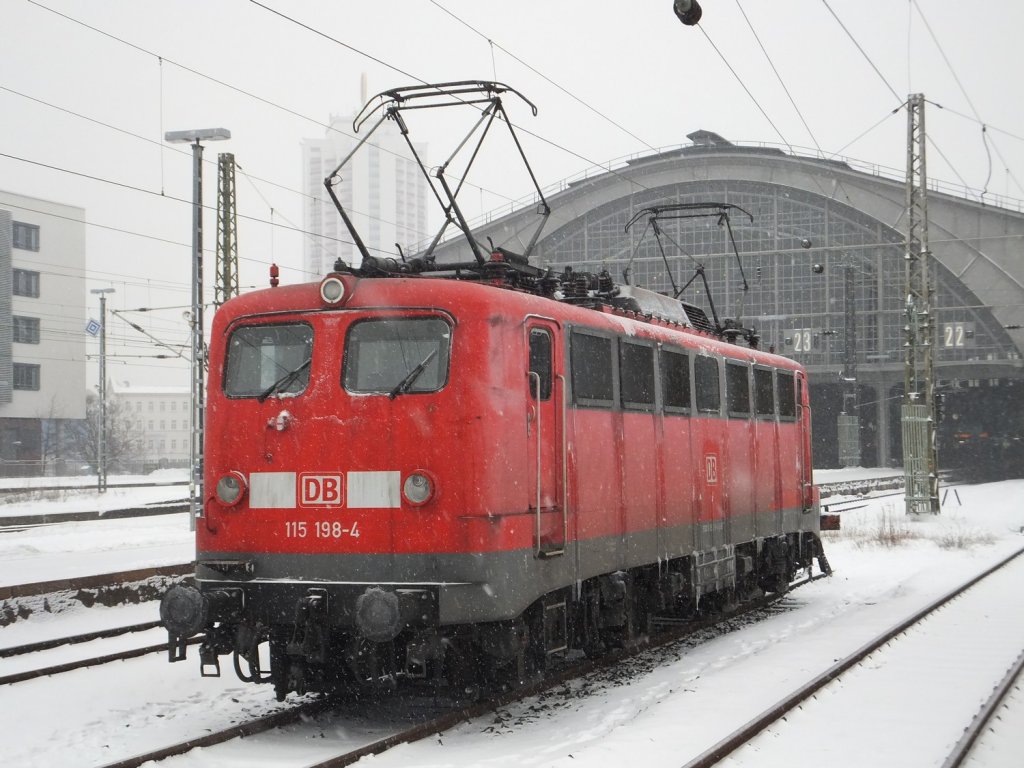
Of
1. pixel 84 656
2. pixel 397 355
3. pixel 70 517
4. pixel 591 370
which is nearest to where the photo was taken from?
pixel 397 355

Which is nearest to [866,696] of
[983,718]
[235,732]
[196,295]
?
[983,718]

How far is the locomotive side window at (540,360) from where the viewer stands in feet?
29.8

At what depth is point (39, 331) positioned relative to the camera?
2665 inches

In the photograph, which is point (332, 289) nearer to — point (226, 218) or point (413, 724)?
point (413, 724)

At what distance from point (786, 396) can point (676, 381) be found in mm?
4663

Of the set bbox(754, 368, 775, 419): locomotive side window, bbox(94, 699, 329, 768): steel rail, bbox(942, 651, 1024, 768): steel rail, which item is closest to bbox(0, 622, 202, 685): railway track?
bbox(94, 699, 329, 768): steel rail

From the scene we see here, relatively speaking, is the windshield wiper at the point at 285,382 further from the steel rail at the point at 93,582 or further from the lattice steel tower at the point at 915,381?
the lattice steel tower at the point at 915,381

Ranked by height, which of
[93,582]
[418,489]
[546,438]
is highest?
[546,438]

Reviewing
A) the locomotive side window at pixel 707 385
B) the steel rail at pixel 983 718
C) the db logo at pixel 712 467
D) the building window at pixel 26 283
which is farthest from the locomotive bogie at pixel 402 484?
the building window at pixel 26 283

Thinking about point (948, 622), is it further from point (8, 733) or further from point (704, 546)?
point (8, 733)

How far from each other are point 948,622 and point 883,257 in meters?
47.1

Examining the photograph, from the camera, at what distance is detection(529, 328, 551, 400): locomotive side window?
357 inches

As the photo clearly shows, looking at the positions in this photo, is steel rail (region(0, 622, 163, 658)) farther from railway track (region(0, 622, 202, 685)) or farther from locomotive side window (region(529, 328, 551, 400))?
locomotive side window (region(529, 328, 551, 400))

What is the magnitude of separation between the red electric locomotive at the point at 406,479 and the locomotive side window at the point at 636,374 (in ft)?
0.88
